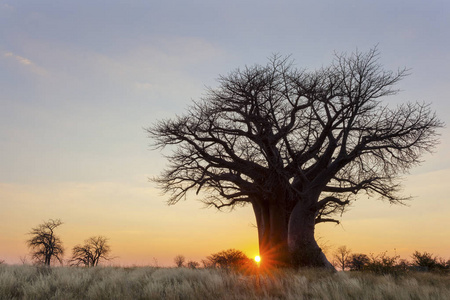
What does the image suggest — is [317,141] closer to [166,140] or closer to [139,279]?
[166,140]

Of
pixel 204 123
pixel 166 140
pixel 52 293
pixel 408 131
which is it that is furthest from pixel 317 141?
pixel 52 293

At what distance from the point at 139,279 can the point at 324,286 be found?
15.8ft

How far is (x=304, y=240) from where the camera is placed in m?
14.3

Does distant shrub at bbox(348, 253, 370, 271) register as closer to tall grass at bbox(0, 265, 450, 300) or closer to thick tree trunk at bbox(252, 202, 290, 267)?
thick tree trunk at bbox(252, 202, 290, 267)

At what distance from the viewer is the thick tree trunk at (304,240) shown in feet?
45.7

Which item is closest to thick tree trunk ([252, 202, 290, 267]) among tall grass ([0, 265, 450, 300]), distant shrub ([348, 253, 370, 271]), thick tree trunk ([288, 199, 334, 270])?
thick tree trunk ([288, 199, 334, 270])

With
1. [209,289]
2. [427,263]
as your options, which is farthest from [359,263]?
[209,289]

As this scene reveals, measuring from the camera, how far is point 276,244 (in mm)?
15477

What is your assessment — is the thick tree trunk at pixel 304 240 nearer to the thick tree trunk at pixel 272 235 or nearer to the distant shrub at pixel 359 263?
the thick tree trunk at pixel 272 235

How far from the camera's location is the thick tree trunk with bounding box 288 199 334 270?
45.7 ft

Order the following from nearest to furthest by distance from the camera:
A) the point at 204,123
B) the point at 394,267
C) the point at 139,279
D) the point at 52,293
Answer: the point at 52,293 < the point at 139,279 < the point at 394,267 < the point at 204,123

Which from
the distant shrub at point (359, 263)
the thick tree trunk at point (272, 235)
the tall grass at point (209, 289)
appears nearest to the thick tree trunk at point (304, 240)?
the thick tree trunk at point (272, 235)

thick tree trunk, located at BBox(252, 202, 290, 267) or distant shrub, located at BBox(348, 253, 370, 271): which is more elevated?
thick tree trunk, located at BBox(252, 202, 290, 267)

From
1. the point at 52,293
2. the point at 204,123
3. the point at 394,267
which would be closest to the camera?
the point at 52,293
